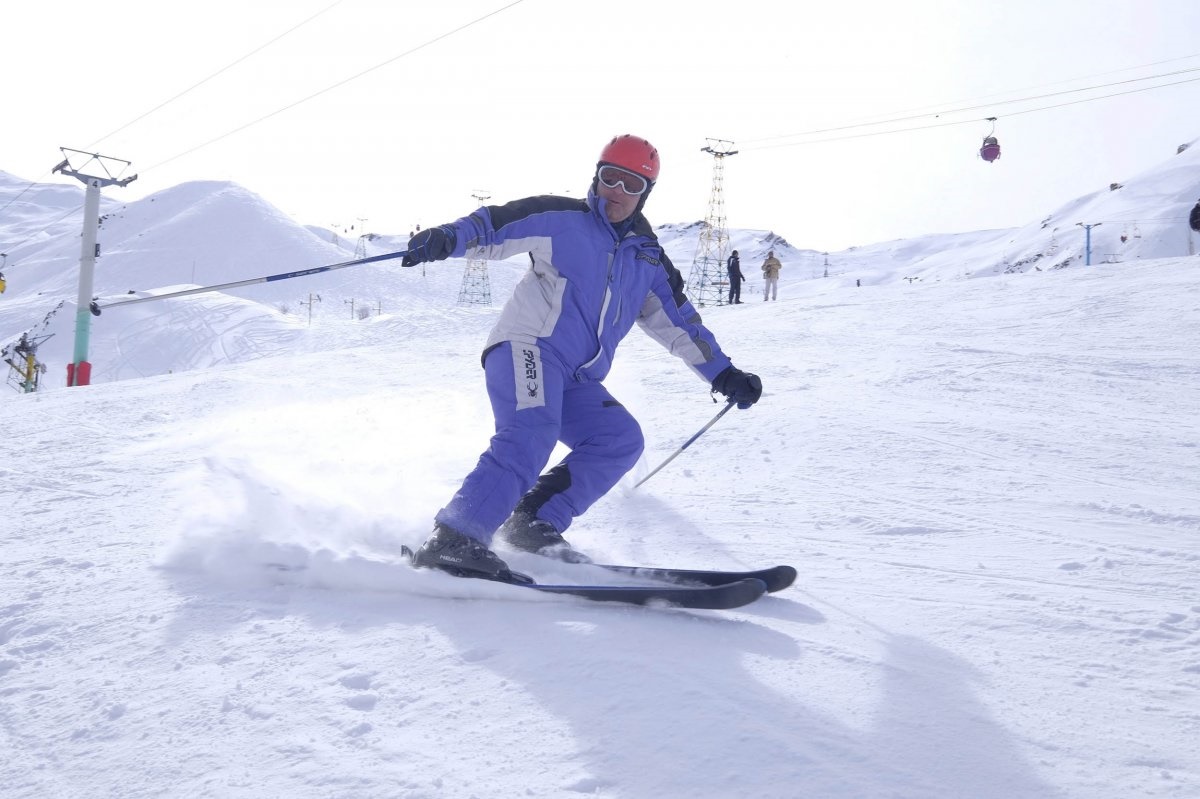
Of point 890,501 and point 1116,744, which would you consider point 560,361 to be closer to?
point 890,501

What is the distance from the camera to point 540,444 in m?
2.81

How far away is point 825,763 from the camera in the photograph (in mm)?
1510

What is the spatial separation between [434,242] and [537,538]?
41.6 inches

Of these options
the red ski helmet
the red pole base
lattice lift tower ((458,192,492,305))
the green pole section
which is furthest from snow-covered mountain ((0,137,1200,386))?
the red ski helmet

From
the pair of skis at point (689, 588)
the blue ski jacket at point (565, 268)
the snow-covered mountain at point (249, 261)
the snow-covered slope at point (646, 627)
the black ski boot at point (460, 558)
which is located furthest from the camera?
the snow-covered mountain at point (249, 261)

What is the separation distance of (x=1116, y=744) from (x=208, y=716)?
1725 mm

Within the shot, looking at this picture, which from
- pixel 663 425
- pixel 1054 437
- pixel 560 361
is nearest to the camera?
pixel 560 361

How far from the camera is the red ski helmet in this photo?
3.12m

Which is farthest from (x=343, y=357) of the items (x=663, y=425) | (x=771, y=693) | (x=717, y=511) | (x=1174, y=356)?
(x=771, y=693)

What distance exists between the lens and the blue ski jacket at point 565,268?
9.91 feet

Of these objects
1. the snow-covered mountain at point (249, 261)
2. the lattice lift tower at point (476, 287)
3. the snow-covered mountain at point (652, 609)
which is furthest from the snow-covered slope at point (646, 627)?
the lattice lift tower at point (476, 287)

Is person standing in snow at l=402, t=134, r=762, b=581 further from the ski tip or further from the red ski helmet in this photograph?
the ski tip

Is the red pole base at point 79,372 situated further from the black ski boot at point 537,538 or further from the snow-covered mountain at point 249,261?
the snow-covered mountain at point 249,261

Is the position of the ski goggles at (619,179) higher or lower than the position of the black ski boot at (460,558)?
higher
